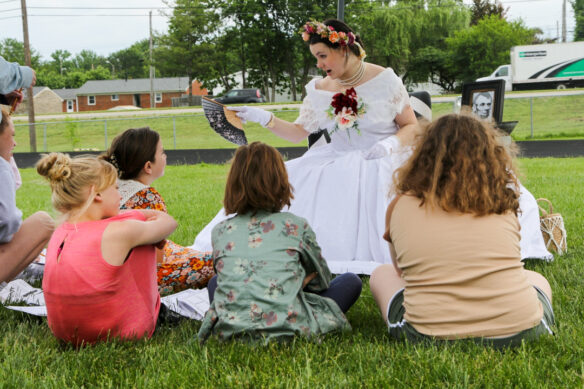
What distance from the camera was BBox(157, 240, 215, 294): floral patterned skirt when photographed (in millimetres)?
3734

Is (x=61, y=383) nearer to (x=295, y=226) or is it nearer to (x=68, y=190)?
(x=68, y=190)

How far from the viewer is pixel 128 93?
62.9 metres

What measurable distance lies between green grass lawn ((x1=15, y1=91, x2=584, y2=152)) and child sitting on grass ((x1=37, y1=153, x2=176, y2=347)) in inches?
696

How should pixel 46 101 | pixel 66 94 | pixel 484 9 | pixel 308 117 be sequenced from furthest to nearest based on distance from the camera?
pixel 66 94, pixel 46 101, pixel 484 9, pixel 308 117

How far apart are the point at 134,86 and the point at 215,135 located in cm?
4149

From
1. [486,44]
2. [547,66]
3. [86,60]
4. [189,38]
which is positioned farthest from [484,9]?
[86,60]

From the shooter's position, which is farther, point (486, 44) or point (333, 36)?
point (486, 44)

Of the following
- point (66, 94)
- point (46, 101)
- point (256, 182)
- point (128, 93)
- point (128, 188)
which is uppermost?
point (66, 94)

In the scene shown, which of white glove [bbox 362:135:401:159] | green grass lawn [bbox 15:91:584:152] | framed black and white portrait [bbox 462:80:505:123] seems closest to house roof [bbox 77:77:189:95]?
green grass lawn [bbox 15:91:584:152]

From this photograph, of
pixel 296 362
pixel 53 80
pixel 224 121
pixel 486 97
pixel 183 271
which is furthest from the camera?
pixel 53 80

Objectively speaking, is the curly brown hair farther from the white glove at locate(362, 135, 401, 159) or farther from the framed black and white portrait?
the framed black and white portrait

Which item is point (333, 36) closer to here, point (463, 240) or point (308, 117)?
point (308, 117)

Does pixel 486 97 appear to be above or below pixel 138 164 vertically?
above

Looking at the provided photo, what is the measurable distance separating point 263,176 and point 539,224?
260 cm
